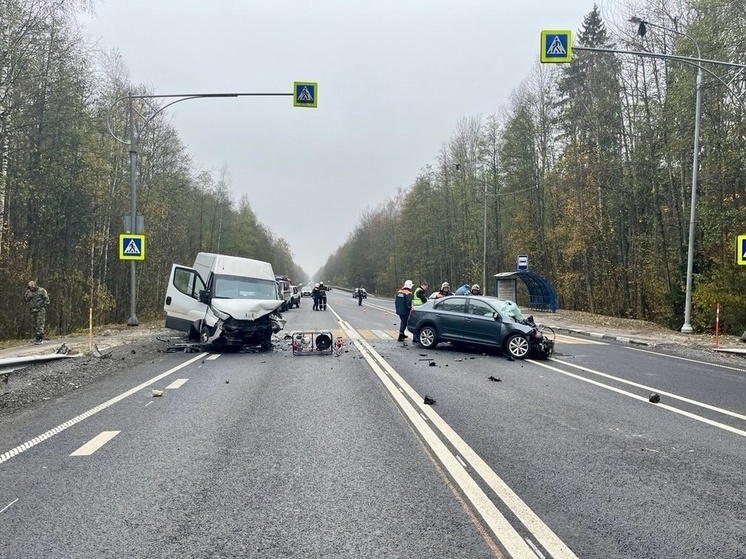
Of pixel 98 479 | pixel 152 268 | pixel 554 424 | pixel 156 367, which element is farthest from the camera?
pixel 152 268

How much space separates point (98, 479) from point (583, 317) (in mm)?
27501

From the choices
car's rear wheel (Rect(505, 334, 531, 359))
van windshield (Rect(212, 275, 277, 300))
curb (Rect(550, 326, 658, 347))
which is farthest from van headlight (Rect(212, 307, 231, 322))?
curb (Rect(550, 326, 658, 347))

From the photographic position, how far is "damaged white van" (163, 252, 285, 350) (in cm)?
1377

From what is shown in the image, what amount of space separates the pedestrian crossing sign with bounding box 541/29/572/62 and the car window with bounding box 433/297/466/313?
623 cm

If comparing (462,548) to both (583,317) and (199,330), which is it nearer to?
(199,330)

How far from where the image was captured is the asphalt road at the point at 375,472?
3.47 m

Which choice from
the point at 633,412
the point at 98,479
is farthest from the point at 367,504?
the point at 633,412

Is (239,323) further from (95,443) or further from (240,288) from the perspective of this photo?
(95,443)

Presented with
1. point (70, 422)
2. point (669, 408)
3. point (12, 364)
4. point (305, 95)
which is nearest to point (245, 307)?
point (12, 364)

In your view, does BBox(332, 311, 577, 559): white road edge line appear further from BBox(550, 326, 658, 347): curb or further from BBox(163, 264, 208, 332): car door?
BBox(550, 326, 658, 347): curb

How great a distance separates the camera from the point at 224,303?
14000 mm

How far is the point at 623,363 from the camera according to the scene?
12.7 metres

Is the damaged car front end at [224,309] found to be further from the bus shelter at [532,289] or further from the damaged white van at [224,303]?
the bus shelter at [532,289]

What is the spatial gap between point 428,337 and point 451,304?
1124 mm
